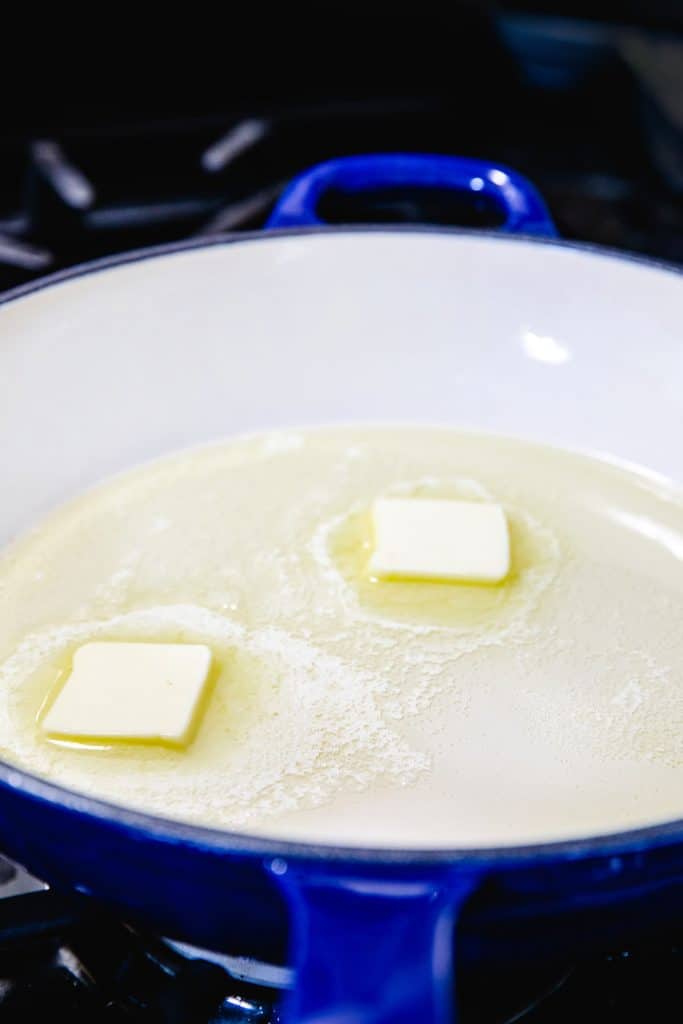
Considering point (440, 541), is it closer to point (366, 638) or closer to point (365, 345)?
point (366, 638)

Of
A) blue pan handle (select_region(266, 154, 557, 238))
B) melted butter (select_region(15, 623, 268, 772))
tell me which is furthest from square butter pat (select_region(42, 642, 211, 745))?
blue pan handle (select_region(266, 154, 557, 238))

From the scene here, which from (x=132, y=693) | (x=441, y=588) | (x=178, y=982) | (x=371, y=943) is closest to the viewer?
(x=371, y=943)

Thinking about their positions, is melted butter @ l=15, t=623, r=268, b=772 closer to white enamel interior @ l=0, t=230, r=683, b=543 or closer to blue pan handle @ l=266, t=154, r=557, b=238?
white enamel interior @ l=0, t=230, r=683, b=543

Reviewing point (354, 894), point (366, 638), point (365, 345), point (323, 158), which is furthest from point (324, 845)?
point (323, 158)

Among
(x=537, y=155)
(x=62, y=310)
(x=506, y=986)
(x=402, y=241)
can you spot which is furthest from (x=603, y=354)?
(x=537, y=155)

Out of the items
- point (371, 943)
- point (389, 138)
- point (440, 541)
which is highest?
point (371, 943)

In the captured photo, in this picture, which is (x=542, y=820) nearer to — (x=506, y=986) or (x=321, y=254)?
(x=506, y=986)
